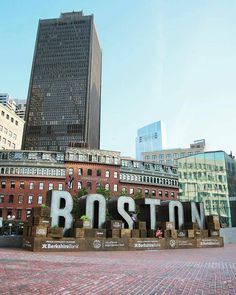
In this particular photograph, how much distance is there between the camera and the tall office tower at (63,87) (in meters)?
156

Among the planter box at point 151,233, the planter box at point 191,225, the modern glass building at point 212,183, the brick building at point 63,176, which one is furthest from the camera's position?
the brick building at point 63,176

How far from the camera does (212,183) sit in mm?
51219

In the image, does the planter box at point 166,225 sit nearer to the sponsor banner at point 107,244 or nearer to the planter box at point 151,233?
the planter box at point 151,233

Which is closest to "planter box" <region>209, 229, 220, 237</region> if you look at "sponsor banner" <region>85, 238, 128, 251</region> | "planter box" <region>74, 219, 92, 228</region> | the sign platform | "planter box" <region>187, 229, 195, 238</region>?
the sign platform

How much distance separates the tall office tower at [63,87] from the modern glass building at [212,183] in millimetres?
102721

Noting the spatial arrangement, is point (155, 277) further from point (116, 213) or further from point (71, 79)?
point (71, 79)

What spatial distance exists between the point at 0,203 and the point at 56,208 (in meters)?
53.6

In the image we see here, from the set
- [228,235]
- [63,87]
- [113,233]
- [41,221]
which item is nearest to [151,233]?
[113,233]

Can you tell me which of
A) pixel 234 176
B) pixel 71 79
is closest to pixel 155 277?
pixel 234 176

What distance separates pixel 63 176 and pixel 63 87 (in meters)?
103

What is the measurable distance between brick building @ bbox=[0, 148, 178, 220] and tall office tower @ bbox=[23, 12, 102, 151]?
77.1 m

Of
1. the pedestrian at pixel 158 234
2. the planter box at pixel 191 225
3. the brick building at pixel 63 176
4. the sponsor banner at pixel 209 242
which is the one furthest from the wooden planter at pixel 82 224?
the brick building at pixel 63 176

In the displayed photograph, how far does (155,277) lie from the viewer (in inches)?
359

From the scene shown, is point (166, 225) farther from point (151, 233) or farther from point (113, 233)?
point (113, 233)
